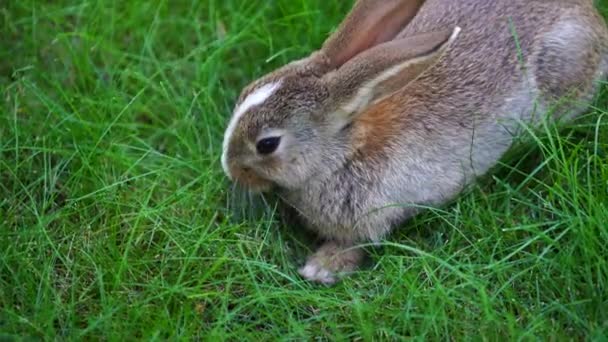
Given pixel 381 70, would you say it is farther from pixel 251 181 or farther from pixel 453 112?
pixel 251 181

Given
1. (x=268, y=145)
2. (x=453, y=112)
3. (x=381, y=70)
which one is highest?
(x=381, y=70)

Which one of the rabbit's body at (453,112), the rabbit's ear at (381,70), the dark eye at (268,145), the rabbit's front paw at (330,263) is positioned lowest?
the rabbit's front paw at (330,263)

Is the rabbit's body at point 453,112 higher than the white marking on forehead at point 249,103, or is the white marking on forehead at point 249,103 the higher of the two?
the white marking on forehead at point 249,103

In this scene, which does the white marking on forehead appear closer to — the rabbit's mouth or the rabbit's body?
the rabbit's mouth

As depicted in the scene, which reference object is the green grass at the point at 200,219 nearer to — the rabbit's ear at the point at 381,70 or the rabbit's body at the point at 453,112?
the rabbit's body at the point at 453,112

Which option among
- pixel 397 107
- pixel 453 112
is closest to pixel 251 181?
pixel 397 107

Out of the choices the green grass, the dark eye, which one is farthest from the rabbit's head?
the green grass

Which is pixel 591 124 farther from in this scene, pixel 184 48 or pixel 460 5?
pixel 184 48

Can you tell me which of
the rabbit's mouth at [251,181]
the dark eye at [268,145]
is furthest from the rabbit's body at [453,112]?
the dark eye at [268,145]
